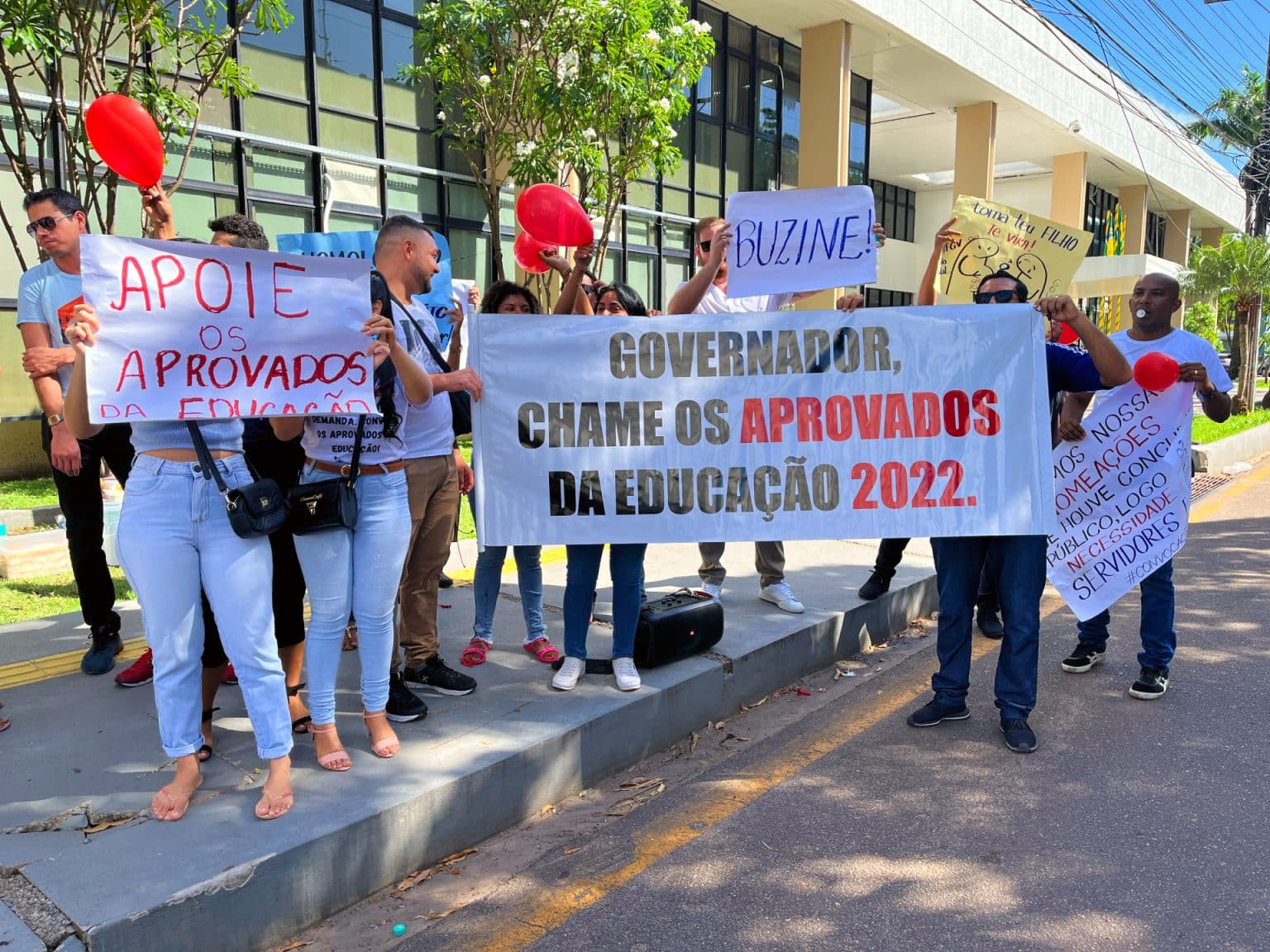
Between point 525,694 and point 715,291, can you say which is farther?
point 715,291

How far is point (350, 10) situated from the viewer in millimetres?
11320

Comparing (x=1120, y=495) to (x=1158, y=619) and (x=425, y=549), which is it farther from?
(x=425, y=549)

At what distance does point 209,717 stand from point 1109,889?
3.03m

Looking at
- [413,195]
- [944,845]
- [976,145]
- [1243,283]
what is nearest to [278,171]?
[413,195]

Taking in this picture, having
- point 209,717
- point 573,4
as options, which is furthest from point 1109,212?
point 209,717

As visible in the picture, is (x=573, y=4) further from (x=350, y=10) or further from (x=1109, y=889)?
(x=1109, y=889)

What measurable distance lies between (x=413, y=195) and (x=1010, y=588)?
10.5m

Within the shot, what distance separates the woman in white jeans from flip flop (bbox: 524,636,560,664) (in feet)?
3.55

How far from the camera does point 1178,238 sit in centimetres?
3978

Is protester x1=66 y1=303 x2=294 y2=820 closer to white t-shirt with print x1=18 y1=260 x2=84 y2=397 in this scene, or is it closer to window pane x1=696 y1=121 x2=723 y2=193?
white t-shirt with print x1=18 y1=260 x2=84 y2=397

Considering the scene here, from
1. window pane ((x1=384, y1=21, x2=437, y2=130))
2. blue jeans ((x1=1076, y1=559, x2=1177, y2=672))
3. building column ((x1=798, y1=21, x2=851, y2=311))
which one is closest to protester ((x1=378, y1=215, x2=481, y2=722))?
blue jeans ((x1=1076, y1=559, x2=1177, y2=672))

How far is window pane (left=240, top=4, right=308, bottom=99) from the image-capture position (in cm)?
1033

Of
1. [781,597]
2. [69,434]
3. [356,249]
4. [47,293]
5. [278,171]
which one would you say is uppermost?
[278,171]

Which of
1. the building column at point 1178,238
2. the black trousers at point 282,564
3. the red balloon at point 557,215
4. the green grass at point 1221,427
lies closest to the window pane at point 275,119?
the red balloon at point 557,215
